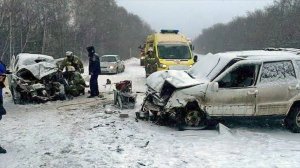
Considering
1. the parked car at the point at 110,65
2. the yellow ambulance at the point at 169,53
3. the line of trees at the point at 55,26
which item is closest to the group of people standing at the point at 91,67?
the yellow ambulance at the point at 169,53

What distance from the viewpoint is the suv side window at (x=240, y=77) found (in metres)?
9.59

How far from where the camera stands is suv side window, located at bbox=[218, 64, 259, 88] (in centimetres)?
959

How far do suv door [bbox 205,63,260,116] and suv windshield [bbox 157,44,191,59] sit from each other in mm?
10266

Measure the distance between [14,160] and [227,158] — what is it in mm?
3723

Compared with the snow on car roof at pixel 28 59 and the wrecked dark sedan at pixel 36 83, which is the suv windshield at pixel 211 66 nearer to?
the wrecked dark sedan at pixel 36 83

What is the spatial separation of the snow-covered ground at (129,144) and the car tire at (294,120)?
16 centimetres

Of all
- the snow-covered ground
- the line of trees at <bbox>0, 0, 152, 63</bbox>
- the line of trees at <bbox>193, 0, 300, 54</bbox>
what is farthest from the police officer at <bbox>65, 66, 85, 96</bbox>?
the line of trees at <bbox>193, 0, 300, 54</bbox>

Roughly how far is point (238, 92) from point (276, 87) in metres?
0.92

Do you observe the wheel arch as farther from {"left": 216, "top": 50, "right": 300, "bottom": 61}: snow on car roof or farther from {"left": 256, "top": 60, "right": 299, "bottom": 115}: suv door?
{"left": 216, "top": 50, "right": 300, "bottom": 61}: snow on car roof

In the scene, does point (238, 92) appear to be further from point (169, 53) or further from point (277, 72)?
point (169, 53)

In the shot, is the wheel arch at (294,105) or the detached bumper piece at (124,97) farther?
the detached bumper piece at (124,97)

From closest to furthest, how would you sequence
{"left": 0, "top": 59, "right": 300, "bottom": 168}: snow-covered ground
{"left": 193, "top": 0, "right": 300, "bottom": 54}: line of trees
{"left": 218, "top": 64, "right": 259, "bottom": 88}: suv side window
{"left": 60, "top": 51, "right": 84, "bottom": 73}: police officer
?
1. {"left": 0, "top": 59, "right": 300, "bottom": 168}: snow-covered ground
2. {"left": 218, "top": 64, "right": 259, "bottom": 88}: suv side window
3. {"left": 60, "top": 51, "right": 84, "bottom": 73}: police officer
4. {"left": 193, "top": 0, "right": 300, "bottom": 54}: line of trees

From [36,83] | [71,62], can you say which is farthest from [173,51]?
[36,83]

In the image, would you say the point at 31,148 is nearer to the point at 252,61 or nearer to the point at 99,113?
the point at 99,113
